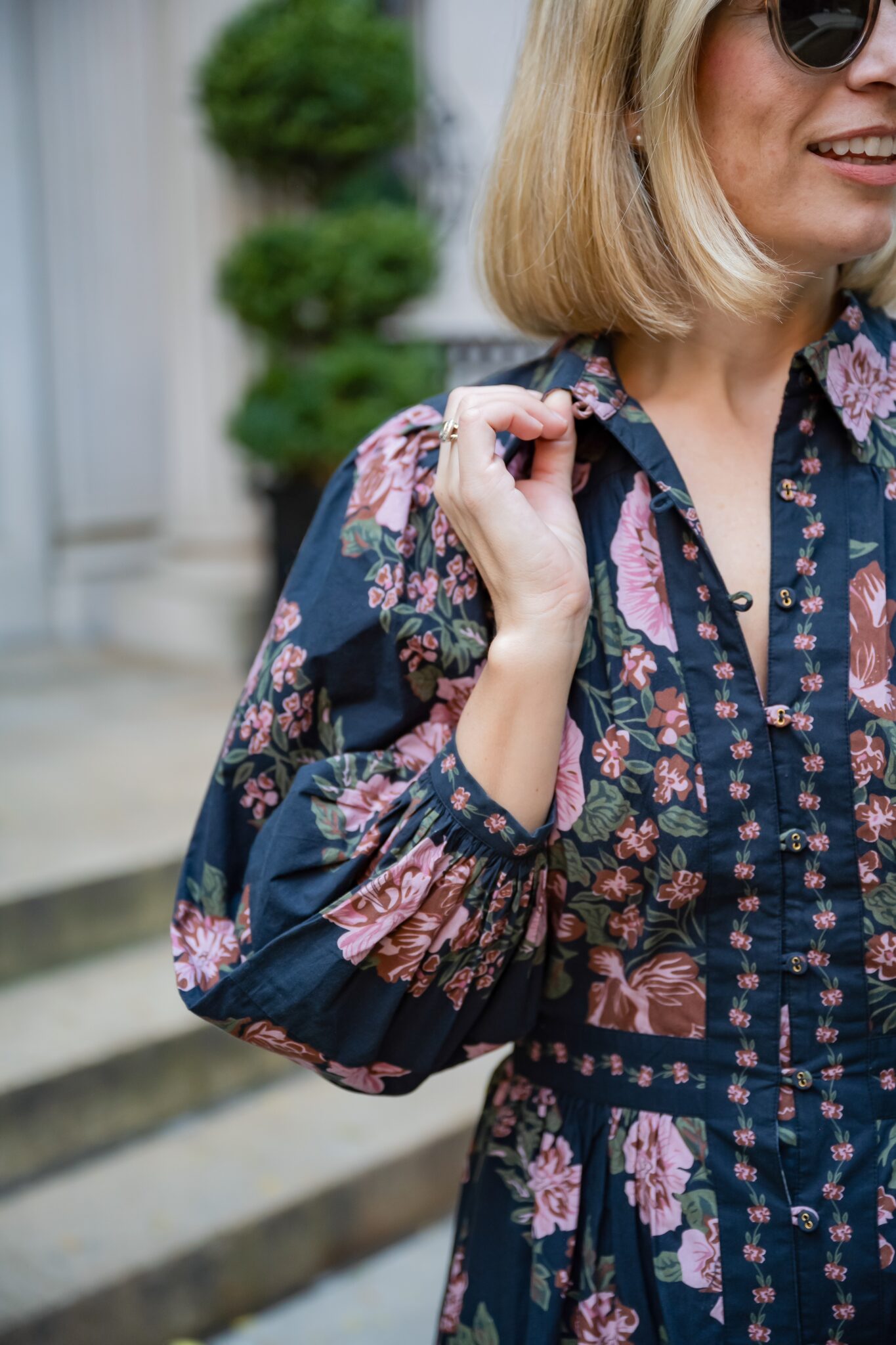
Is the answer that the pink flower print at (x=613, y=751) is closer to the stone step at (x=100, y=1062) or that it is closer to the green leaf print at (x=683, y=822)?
the green leaf print at (x=683, y=822)

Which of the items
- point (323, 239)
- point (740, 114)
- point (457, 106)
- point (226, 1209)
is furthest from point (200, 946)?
point (457, 106)

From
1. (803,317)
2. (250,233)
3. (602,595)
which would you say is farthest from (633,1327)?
(250,233)

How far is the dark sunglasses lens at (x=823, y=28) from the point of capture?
110 centimetres

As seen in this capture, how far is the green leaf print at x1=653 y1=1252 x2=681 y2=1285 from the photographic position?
1190 mm

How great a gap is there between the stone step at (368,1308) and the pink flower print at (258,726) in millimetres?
1722

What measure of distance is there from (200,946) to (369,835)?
229 millimetres

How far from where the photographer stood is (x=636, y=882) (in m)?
1.18

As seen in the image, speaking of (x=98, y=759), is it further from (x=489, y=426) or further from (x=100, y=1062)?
(x=489, y=426)

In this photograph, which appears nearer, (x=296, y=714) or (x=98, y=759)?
(x=296, y=714)

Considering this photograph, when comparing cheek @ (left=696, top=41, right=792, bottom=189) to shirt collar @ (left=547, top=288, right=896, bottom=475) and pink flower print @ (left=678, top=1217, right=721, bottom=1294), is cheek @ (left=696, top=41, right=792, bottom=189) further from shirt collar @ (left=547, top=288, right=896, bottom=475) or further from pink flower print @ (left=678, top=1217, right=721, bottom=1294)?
pink flower print @ (left=678, top=1217, right=721, bottom=1294)

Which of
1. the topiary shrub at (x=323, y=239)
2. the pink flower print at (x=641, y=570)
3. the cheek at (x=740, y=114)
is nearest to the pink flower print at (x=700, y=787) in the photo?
the pink flower print at (x=641, y=570)

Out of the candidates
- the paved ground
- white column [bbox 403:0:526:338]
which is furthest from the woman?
white column [bbox 403:0:526:338]

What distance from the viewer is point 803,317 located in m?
1.27

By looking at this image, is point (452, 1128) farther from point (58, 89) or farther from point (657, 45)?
point (58, 89)
